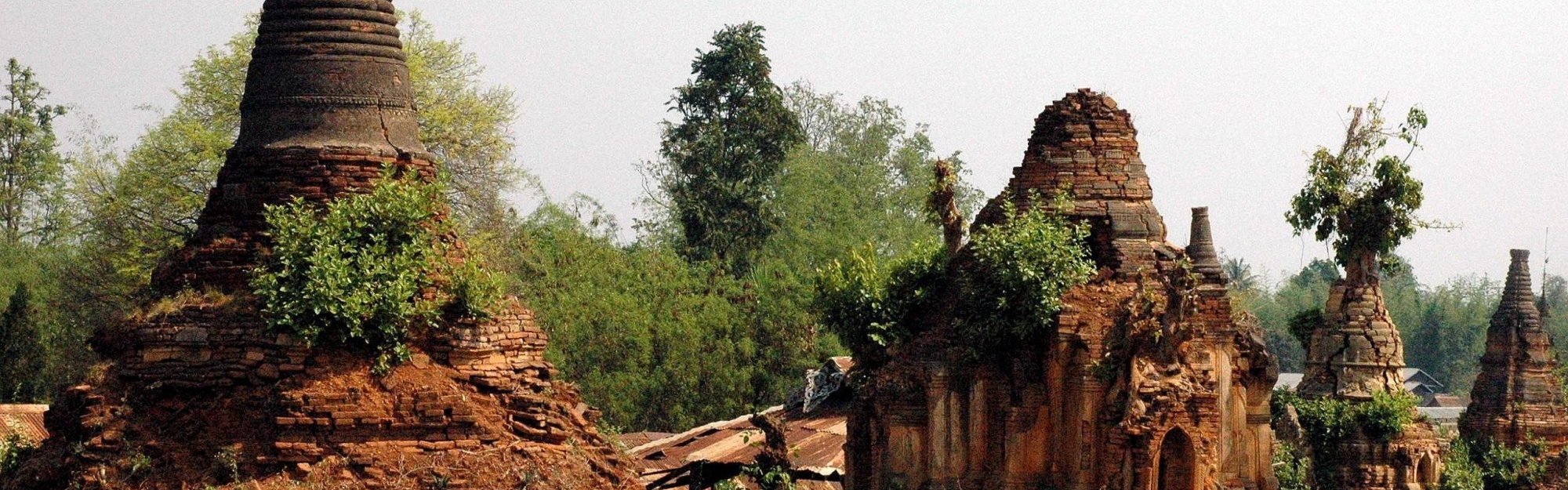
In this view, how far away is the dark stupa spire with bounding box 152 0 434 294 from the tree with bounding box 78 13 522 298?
15.2 metres

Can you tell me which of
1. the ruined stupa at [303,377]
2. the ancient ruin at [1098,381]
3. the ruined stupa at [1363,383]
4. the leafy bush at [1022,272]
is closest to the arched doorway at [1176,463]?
the ancient ruin at [1098,381]

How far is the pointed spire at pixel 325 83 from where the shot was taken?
1598 centimetres

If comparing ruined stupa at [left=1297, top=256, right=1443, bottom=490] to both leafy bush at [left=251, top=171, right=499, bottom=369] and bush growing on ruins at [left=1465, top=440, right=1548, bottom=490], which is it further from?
leafy bush at [left=251, top=171, right=499, bottom=369]

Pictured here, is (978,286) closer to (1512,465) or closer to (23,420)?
(23,420)

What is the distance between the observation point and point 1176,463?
865 inches

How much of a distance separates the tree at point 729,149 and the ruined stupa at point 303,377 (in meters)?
28.5

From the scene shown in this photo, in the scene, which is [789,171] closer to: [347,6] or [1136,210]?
[1136,210]

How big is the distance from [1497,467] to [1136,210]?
16212 mm

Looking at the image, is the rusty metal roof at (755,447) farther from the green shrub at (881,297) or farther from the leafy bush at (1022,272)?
the leafy bush at (1022,272)

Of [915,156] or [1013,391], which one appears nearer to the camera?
[1013,391]

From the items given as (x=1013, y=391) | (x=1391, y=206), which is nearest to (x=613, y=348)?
(x=1391, y=206)

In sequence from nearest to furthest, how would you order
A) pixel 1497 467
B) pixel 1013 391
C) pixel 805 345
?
pixel 1013 391, pixel 1497 467, pixel 805 345

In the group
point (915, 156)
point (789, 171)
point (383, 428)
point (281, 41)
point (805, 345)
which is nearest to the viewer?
point (383, 428)

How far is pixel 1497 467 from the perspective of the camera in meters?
37.3
